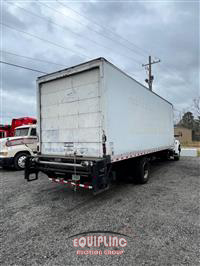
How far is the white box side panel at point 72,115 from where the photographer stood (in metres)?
4.04

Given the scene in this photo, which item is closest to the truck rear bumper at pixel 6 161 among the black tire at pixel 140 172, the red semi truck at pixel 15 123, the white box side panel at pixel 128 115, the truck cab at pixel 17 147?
the truck cab at pixel 17 147

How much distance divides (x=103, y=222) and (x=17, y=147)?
274 inches

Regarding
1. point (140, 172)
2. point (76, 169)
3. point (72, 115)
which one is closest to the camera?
point (76, 169)

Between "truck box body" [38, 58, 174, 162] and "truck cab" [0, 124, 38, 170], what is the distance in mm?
3995

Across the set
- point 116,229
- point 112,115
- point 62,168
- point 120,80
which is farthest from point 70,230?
point 120,80

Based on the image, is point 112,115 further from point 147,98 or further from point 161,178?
point 161,178

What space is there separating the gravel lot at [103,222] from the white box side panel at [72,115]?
52.2 inches

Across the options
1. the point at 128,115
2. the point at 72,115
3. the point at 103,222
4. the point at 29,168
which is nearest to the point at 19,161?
the point at 29,168

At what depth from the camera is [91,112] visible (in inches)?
161

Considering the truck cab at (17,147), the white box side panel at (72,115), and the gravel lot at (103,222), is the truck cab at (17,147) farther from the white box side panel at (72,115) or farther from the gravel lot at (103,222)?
the white box side panel at (72,115)

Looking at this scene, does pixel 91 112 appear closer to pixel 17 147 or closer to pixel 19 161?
pixel 17 147

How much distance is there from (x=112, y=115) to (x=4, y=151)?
681 centimetres

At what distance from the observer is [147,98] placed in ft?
20.2

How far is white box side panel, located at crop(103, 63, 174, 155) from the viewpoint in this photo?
13.1ft
